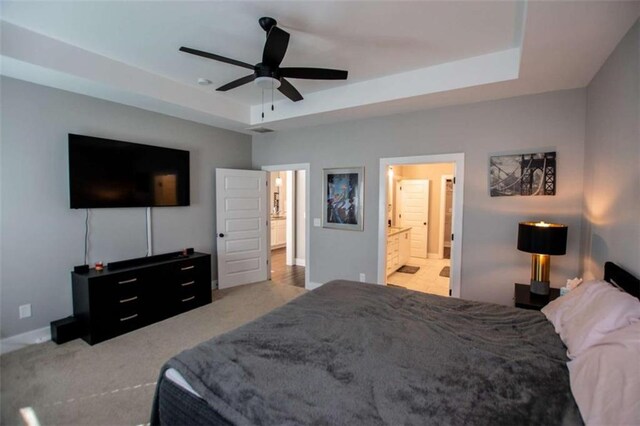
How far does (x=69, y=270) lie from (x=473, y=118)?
4.99 m

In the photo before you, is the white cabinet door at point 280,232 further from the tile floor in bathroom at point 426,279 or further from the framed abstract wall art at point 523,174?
the framed abstract wall art at point 523,174

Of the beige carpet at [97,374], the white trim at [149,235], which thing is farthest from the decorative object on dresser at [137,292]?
the white trim at [149,235]

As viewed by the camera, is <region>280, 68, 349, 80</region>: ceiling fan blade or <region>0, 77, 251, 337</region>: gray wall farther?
<region>0, 77, 251, 337</region>: gray wall

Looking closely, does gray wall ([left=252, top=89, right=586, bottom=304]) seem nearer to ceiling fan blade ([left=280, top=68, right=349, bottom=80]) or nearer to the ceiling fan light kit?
ceiling fan blade ([left=280, top=68, right=349, bottom=80])

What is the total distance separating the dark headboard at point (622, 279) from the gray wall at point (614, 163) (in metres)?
0.06

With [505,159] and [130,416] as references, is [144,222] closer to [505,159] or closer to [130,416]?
[130,416]

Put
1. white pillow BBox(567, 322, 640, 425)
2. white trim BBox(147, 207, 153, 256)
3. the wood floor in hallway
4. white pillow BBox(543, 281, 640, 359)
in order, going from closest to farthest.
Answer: white pillow BBox(567, 322, 640, 425) → white pillow BBox(543, 281, 640, 359) → white trim BBox(147, 207, 153, 256) → the wood floor in hallway

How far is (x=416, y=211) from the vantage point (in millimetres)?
7453

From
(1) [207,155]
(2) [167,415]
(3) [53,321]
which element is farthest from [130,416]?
(1) [207,155]

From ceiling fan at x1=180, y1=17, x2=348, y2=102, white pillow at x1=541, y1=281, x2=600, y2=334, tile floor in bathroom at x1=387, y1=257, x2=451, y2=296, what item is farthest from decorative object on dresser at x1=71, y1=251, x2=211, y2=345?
white pillow at x1=541, y1=281, x2=600, y2=334

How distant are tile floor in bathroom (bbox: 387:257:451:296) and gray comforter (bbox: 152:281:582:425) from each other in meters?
2.88

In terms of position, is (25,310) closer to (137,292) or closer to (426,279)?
(137,292)

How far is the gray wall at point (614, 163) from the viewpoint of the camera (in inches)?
71.7

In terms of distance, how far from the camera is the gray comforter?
3.87 ft
